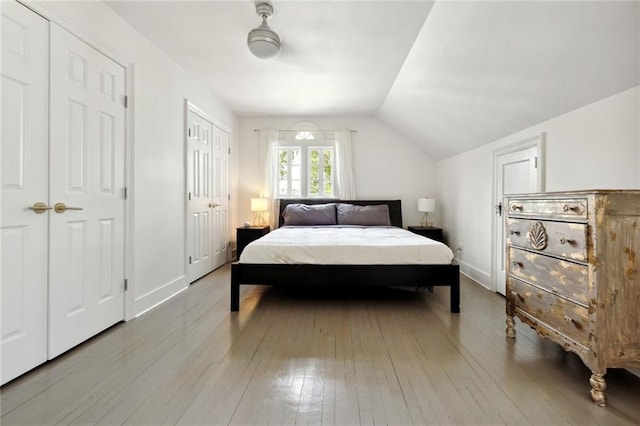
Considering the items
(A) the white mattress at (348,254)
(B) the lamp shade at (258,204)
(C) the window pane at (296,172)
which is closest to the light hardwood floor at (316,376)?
(A) the white mattress at (348,254)

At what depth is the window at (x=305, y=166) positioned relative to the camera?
541 cm

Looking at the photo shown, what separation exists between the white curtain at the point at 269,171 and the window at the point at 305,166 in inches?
4.7

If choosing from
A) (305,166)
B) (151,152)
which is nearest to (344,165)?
(305,166)

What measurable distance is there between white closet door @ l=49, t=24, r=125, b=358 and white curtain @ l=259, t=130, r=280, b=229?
9.44 ft

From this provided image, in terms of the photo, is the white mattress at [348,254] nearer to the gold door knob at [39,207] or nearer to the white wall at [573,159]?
the white wall at [573,159]

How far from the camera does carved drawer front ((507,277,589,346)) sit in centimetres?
156

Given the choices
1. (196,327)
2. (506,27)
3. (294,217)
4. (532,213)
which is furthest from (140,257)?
(506,27)

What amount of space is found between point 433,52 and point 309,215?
2705 millimetres

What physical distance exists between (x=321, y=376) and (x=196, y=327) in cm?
120

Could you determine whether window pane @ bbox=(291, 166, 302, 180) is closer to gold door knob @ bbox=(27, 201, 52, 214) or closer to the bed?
the bed

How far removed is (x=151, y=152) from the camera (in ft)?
9.52

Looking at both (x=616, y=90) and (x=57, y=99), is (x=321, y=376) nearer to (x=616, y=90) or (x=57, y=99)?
(x=57, y=99)

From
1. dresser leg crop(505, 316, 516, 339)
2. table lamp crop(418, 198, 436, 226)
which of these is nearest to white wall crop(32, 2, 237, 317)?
dresser leg crop(505, 316, 516, 339)

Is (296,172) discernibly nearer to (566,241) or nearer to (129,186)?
(129,186)
